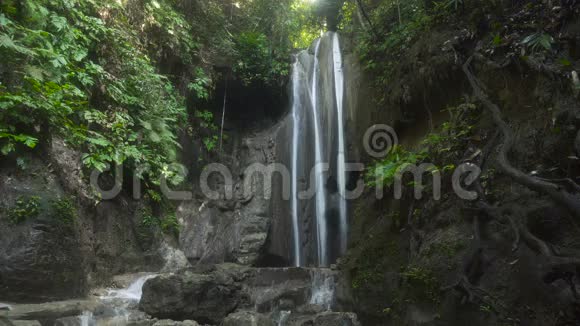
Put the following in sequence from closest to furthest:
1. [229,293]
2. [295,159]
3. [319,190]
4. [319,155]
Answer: [229,293] → [319,190] → [319,155] → [295,159]

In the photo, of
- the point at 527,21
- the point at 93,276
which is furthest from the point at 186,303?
the point at 527,21

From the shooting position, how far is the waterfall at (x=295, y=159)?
9602 mm

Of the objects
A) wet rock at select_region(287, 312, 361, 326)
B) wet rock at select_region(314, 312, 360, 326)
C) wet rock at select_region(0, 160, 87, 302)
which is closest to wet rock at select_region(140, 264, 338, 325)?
wet rock at select_region(287, 312, 361, 326)

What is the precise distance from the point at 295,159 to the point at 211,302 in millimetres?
5444

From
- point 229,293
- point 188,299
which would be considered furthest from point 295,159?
point 188,299

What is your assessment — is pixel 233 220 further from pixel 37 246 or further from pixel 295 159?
pixel 37 246

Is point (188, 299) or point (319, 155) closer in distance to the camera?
point (188, 299)

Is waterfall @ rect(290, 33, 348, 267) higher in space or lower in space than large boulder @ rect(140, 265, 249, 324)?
higher

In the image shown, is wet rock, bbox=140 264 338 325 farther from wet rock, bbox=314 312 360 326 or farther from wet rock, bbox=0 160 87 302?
wet rock, bbox=0 160 87 302

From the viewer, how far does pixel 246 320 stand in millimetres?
5062

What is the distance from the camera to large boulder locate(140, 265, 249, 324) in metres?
5.34

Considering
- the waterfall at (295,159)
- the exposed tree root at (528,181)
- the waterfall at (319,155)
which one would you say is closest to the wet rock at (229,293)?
the waterfall at (319,155)

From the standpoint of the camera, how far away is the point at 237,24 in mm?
12203

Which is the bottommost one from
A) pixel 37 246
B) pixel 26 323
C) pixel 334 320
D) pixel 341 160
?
pixel 334 320
